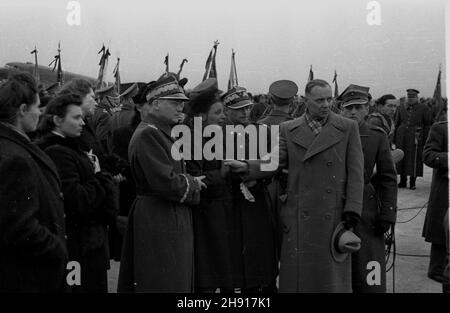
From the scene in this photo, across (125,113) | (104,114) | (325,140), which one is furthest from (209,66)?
(325,140)

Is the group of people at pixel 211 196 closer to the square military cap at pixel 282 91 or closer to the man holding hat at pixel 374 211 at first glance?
the man holding hat at pixel 374 211

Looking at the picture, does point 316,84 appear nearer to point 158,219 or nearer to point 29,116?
point 158,219

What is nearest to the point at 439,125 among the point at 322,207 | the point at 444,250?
the point at 444,250

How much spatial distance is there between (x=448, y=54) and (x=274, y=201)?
160 cm

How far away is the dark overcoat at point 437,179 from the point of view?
4.46 metres

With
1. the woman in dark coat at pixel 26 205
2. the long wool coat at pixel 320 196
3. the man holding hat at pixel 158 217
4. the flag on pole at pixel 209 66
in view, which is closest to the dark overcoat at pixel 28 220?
Result: the woman in dark coat at pixel 26 205

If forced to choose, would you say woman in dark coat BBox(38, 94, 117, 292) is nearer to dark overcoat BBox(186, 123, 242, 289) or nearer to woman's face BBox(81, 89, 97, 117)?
woman's face BBox(81, 89, 97, 117)

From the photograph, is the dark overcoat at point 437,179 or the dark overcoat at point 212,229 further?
the dark overcoat at point 437,179

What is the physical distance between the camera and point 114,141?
14.0ft

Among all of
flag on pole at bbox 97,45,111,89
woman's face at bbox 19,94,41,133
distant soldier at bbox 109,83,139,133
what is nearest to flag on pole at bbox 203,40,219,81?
distant soldier at bbox 109,83,139,133

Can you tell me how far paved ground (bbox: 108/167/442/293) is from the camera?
4.55m

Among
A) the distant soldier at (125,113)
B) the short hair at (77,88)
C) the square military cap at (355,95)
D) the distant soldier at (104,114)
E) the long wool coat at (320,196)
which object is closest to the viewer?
the short hair at (77,88)

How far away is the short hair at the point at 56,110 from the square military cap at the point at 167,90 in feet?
1.60

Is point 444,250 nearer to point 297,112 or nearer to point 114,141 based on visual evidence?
point 114,141
